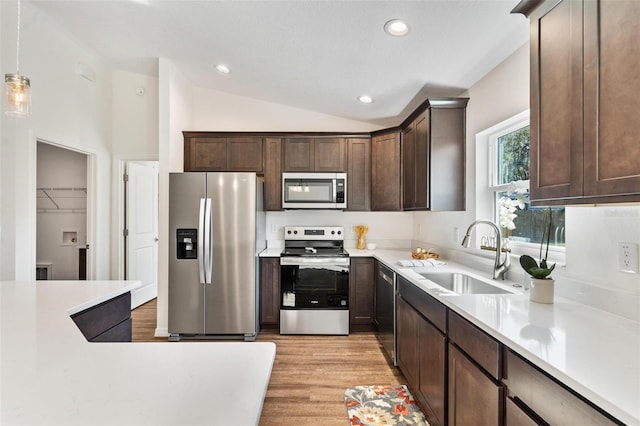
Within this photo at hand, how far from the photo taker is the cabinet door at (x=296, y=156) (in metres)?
3.61

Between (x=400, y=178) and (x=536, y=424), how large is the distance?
2.68 m

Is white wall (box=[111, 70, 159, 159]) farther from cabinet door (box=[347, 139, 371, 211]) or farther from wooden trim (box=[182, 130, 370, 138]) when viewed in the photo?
cabinet door (box=[347, 139, 371, 211])

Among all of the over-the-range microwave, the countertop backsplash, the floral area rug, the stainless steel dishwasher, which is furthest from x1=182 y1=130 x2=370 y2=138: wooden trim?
the floral area rug

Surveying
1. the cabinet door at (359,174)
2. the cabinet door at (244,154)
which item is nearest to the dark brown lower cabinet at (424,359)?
the cabinet door at (359,174)

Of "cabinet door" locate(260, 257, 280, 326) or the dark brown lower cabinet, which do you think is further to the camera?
"cabinet door" locate(260, 257, 280, 326)

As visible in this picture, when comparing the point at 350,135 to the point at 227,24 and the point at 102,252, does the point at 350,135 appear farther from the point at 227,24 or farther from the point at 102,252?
the point at 102,252

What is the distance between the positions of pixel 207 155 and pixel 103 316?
2.37m

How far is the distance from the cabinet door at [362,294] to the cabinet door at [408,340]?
0.90 metres

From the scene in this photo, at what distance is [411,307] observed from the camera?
2109 millimetres

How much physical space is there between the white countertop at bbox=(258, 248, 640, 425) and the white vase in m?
0.04

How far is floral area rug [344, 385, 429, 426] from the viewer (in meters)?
1.94

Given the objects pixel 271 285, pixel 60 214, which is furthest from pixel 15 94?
pixel 60 214

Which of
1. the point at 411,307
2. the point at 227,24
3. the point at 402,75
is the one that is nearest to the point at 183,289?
the point at 411,307

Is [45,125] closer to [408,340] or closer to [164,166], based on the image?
[164,166]
